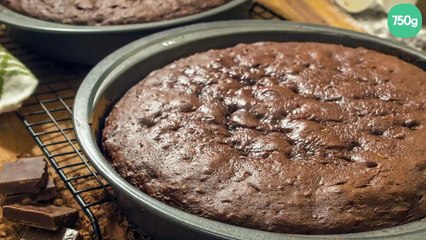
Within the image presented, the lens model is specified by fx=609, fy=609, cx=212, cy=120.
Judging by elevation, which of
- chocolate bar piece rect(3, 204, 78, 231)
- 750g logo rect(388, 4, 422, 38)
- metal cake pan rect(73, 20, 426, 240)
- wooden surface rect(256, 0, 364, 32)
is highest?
750g logo rect(388, 4, 422, 38)

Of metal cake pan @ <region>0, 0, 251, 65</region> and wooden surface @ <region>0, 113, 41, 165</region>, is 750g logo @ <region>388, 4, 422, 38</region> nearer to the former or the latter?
metal cake pan @ <region>0, 0, 251, 65</region>

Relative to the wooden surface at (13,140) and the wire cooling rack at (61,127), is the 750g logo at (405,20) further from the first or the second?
the wooden surface at (13,140)

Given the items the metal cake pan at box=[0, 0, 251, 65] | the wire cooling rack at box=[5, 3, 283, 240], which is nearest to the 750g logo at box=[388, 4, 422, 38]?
the metal cake pan at box=[0, 0, 251, 65]

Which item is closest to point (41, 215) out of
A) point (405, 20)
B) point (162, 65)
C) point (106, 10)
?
point (162, 65)

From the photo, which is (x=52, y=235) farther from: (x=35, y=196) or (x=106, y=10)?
(x=106, y=10)

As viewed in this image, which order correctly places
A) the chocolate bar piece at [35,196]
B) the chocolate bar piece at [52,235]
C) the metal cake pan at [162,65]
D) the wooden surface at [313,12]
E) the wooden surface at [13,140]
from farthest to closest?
the wooden surface at [313,12], the wooden surface at [13,140], the chocolate bar piece at [35,196], the chocolate bar piece at [52,235], the metal cake pan at [162,65]

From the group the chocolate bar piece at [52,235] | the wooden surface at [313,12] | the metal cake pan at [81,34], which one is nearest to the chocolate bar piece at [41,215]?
the chocolate bar piece at [52,235]

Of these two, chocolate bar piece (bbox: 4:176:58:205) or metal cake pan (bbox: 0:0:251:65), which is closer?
chocolate bar piece (bbox: 4:176:58:205)

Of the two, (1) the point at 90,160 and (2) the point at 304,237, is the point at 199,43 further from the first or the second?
(2) the point at 304,237
